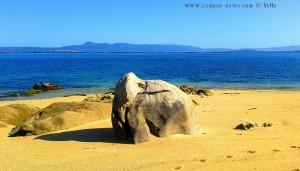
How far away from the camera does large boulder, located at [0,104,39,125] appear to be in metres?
16.4

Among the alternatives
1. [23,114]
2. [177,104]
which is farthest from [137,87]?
[23,114]

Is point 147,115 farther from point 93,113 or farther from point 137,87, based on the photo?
point 93,113

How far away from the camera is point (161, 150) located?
9.96 meters

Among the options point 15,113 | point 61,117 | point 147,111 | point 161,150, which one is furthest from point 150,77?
point 161,150

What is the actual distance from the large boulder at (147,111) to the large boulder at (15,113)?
721 centimetres

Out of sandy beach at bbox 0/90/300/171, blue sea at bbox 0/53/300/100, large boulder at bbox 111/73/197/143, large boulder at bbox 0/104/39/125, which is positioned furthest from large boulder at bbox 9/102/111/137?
blue sea at bbox 0/53/300/100

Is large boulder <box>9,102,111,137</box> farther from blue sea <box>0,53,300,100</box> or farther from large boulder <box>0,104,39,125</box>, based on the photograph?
blue sea <box>0,53,300,100</box>

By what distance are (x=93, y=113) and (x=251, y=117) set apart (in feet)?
22.5

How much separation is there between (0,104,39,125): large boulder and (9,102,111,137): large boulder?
2.32m

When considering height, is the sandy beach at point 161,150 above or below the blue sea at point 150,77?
above

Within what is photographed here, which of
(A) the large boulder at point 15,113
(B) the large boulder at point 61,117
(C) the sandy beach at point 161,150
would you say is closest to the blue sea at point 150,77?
(A) the large boulder at point 15,113

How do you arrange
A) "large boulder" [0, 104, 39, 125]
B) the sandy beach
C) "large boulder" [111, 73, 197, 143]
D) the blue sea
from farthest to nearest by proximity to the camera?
the blue sea < "large boulder" [0, 104, 39, 125] < "large boulder" [111, 73, 197, 143] < the sandy beach

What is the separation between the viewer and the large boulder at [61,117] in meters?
13.2

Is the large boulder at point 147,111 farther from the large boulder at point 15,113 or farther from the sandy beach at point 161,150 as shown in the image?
the large boulder at point 15,113
